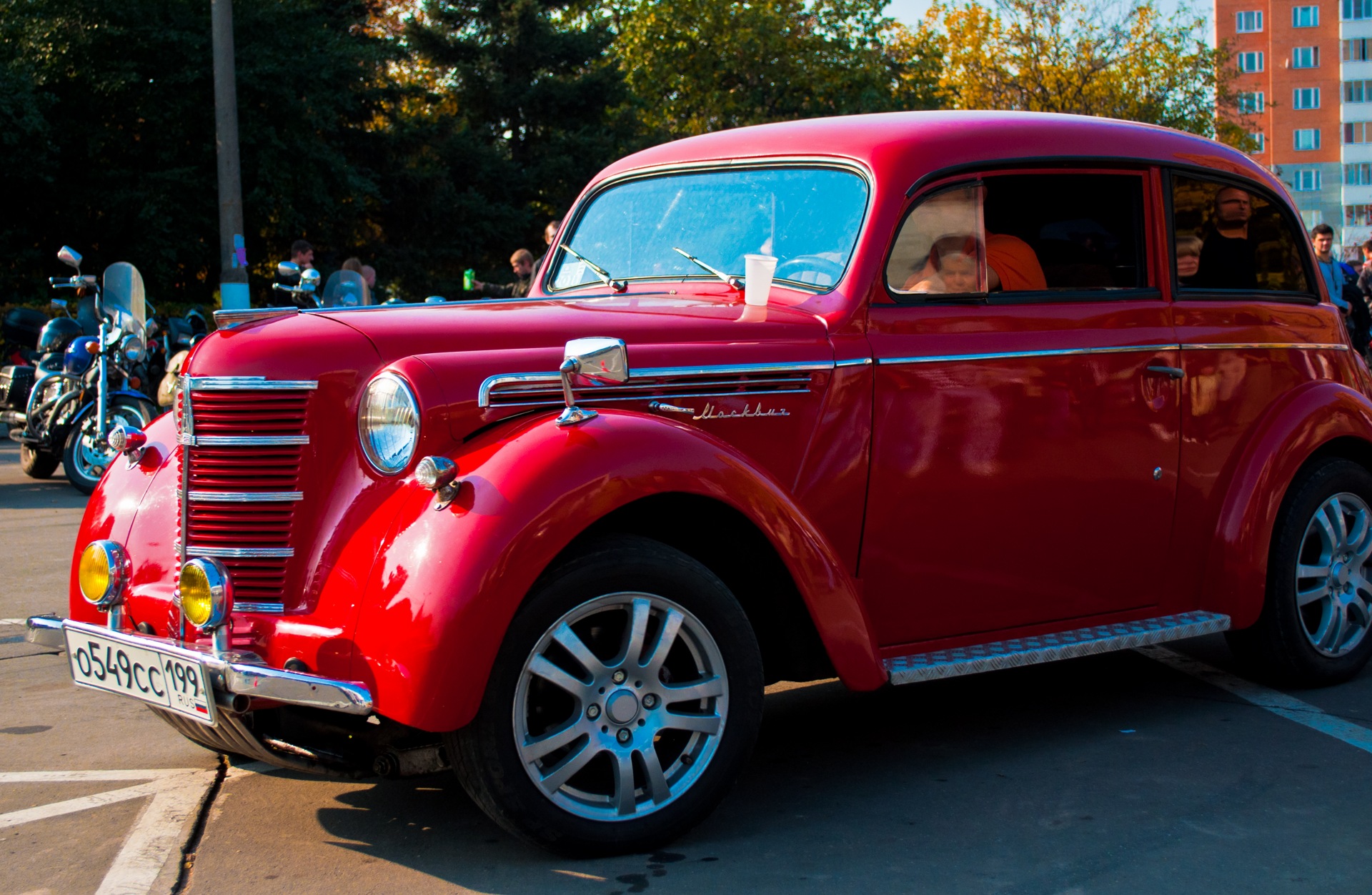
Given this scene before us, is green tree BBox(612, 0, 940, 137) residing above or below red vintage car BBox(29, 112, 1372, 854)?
above

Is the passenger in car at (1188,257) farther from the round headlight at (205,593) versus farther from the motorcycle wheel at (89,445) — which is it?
the motorcycle wheel at (89,445)

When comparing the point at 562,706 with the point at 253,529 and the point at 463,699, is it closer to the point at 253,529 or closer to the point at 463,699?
the point at 463,699

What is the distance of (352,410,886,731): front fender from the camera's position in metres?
3.02

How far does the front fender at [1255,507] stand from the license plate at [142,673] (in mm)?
3218

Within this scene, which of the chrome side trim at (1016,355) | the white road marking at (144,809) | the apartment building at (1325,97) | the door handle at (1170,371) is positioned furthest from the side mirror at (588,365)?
the apartment building at (1325,97)

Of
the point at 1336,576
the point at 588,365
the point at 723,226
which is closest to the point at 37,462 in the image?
the point at 723,226

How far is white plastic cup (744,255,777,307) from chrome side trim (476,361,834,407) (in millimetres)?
275

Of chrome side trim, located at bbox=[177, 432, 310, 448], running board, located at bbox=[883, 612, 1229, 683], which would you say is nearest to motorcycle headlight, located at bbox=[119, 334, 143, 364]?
chrome side trim, located at bbox=[177, 432, 310, 448]

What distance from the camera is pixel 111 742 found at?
443 centimetres

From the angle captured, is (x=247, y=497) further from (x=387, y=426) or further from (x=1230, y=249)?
(x=1230, y=249)

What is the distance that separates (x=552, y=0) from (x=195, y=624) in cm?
3039


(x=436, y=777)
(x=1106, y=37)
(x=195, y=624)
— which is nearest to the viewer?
(x=195, y=624)

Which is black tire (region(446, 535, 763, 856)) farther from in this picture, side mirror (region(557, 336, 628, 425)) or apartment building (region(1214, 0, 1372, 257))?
apartment building (region(1214, 0, 1372, 257))

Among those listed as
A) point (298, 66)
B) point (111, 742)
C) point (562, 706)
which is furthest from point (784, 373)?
point (298, 66)
